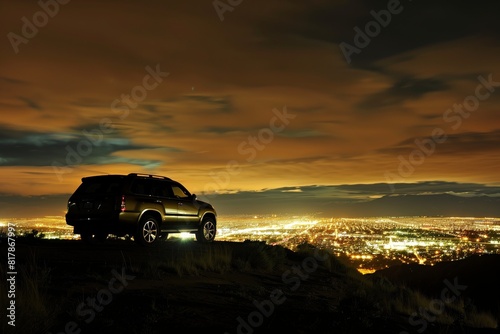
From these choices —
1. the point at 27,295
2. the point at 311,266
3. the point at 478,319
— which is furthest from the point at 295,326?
the point at 311,266

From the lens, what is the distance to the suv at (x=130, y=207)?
1608 cm

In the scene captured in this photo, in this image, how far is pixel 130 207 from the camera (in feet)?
53.0

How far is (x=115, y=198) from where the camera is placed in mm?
16016

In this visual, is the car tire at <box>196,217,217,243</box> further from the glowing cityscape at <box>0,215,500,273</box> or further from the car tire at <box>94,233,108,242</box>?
Result: the glowing cityscape at <box>0,215,500,273</box>

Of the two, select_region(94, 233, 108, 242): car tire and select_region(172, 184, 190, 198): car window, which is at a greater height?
select_region(172, 184, 190, 198): car window

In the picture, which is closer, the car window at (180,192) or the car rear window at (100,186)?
the car rear window at (100,186)

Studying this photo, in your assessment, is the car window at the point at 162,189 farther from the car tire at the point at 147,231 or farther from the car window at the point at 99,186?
the car window at the point at 99,186

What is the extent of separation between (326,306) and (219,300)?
2.54 meters

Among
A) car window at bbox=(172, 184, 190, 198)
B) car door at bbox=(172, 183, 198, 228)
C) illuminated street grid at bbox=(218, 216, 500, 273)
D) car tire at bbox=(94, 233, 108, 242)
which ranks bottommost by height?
illuminated street grid at bbox=(218, 216, 500, 273)

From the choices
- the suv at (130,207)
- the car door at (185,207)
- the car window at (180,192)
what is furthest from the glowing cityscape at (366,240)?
the car door at (185,207)

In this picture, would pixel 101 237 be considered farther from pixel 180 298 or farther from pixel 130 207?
pixel 180 298

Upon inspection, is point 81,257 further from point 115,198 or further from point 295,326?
point 295,326

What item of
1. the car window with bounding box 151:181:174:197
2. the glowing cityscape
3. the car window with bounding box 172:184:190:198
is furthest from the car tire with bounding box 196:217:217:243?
the glowing cityscape

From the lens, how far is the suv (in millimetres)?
16078
